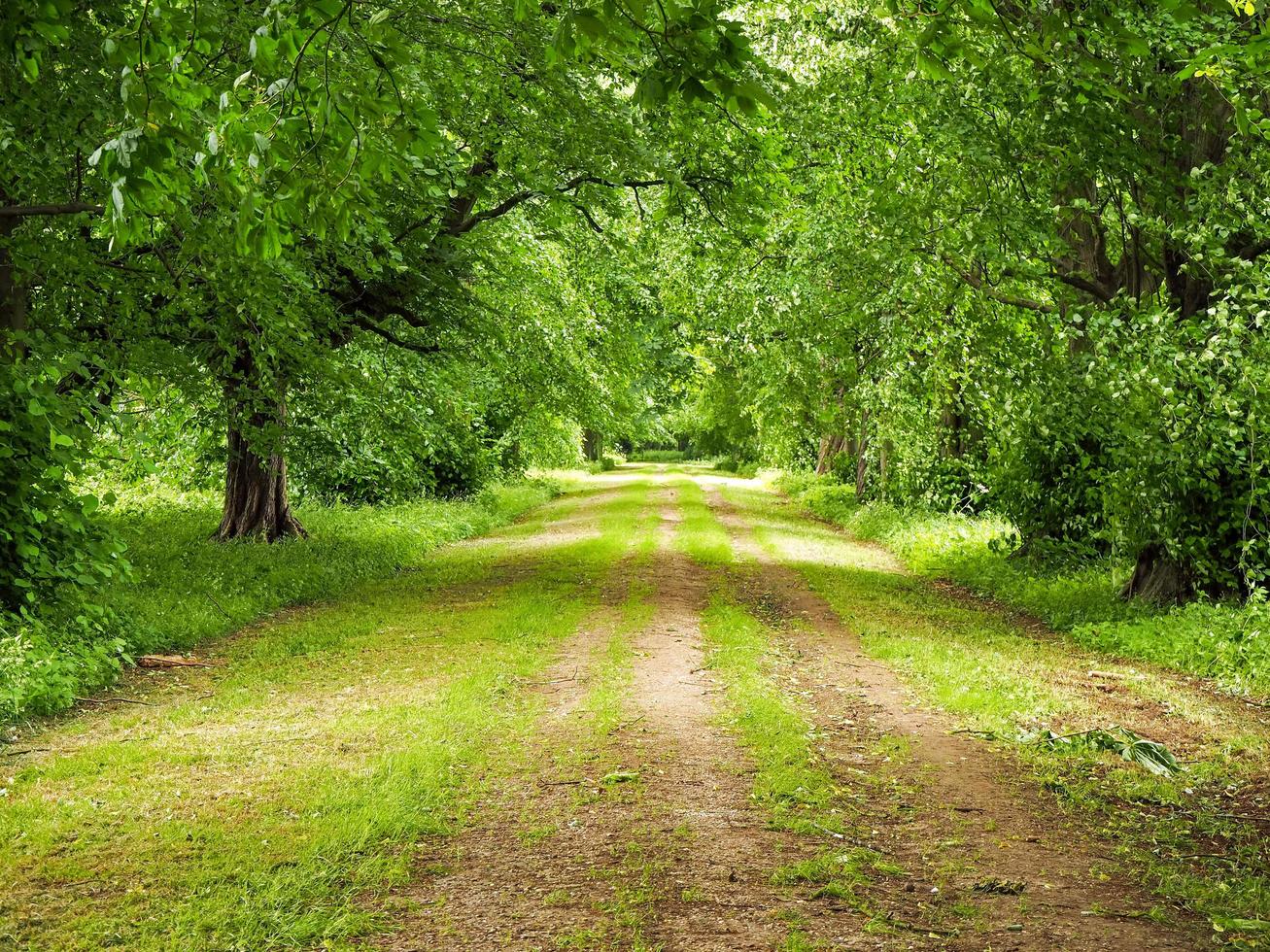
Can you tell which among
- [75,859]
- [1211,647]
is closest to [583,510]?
[1211,647]

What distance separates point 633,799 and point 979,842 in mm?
1886

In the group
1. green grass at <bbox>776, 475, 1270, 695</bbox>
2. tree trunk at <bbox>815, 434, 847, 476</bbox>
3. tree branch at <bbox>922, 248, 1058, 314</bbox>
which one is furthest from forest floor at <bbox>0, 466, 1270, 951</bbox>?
tree trunk at <bbox>815, 434, 847, 476</bbox>

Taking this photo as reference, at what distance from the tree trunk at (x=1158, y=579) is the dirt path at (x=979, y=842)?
16.4ft

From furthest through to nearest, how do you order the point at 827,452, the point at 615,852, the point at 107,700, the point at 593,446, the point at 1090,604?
the point at 593,446 < the point at 827,452 < the point at 1090,604 < the point at 107,700 < the point at 615,852

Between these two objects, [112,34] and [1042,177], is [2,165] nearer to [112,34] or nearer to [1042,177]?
[112,34]

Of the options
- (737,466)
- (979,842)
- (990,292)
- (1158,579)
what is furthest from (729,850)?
(737,466)

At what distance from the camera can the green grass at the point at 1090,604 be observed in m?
9.81

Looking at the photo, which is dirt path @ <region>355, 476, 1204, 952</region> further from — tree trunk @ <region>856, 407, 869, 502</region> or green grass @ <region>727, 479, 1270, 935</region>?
tree trunk @ <region>856, 407, 869, 502</region>

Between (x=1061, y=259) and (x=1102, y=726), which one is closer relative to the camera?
(x=1102, y=726)

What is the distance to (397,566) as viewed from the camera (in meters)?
17.2

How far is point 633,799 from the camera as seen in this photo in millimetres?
5984

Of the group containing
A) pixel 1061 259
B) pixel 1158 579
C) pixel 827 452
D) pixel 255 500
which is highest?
pixel 1061 259

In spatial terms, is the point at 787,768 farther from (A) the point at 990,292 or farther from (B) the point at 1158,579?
(A) the point at 990,292

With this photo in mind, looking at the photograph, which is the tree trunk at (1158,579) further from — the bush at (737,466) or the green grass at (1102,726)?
the bush at (737,466)
